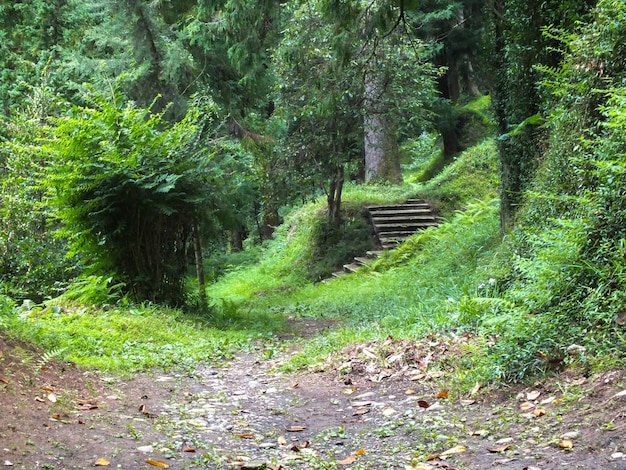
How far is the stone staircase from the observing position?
48.7ft

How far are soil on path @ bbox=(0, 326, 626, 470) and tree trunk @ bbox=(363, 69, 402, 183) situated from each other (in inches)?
348

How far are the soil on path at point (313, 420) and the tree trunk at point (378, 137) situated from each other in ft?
29.0

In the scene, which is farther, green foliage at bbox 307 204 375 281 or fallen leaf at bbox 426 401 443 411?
green foliage at bbox 307 204 375 281

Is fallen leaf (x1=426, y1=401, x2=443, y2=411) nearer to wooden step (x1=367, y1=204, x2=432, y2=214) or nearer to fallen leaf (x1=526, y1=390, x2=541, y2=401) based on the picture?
fallen leaf (x1=526, y1=390, x2=541, y2=401)

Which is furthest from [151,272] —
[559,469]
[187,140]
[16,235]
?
[559,469]

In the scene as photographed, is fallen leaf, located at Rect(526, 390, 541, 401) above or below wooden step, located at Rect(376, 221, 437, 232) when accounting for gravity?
above

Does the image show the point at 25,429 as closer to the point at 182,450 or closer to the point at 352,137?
the point at 182,450

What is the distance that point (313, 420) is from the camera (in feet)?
14.4

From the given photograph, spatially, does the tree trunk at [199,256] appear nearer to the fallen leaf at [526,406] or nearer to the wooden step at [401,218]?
the fallen leaf at [526,406]

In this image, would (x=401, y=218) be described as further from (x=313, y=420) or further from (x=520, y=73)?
(x=313, y=420)

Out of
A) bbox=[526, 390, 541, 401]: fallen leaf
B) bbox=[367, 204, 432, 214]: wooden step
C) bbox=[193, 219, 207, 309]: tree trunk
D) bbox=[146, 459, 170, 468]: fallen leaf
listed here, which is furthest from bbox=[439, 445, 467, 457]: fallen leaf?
bbox=[367, 204, 432, 214]: wooden step

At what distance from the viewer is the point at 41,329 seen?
214 inches

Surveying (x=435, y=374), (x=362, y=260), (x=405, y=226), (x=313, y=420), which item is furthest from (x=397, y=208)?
(x=313, y=420)

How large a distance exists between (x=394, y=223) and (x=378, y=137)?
2989mm
